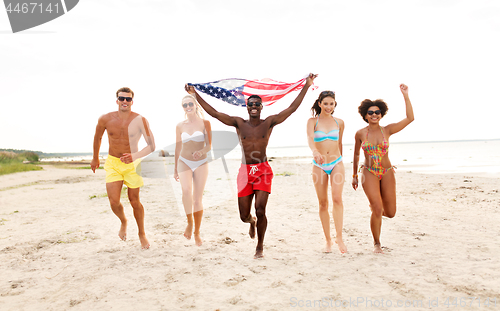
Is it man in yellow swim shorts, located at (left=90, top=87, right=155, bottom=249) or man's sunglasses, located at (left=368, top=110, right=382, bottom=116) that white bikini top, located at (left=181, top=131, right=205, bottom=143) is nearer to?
man in yellow swim shorts, located at (left=90, top=87, right=155, bottom=249)

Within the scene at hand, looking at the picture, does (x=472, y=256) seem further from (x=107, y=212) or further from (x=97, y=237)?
(x=107, y=212)

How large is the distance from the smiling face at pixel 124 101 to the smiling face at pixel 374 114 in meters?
4.60

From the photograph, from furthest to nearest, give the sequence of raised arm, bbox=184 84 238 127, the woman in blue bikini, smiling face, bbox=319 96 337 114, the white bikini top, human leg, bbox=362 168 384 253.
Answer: the white bikini top → raised arm, bbox=184 84 238 127 → smiling face, bbox=319 96 337 114 → the woman in blue bikini → human leg, bbox=362 168 384 253

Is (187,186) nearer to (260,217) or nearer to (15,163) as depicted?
(260,217)

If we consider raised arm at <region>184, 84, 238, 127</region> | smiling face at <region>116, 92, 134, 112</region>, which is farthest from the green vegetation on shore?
raised arm at <region>184, 84, 238, 127</region>

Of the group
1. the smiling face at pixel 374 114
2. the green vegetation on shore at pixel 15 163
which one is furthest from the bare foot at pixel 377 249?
the green vegetation on shore at pixel 15 163

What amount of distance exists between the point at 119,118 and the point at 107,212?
4531mm

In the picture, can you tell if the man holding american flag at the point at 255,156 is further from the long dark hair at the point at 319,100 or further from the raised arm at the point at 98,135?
the raised arm at the point at 98,135

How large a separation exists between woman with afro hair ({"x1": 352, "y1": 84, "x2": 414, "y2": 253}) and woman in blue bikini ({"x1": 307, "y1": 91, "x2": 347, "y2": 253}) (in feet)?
1.52

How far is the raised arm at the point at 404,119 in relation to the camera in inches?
215

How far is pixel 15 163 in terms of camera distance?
2873 cm

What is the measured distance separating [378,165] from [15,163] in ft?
111

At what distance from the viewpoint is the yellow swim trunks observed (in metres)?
5.88

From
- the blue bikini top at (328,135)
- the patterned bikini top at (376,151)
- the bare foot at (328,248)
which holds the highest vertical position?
the blue bikini top at (328,135)
